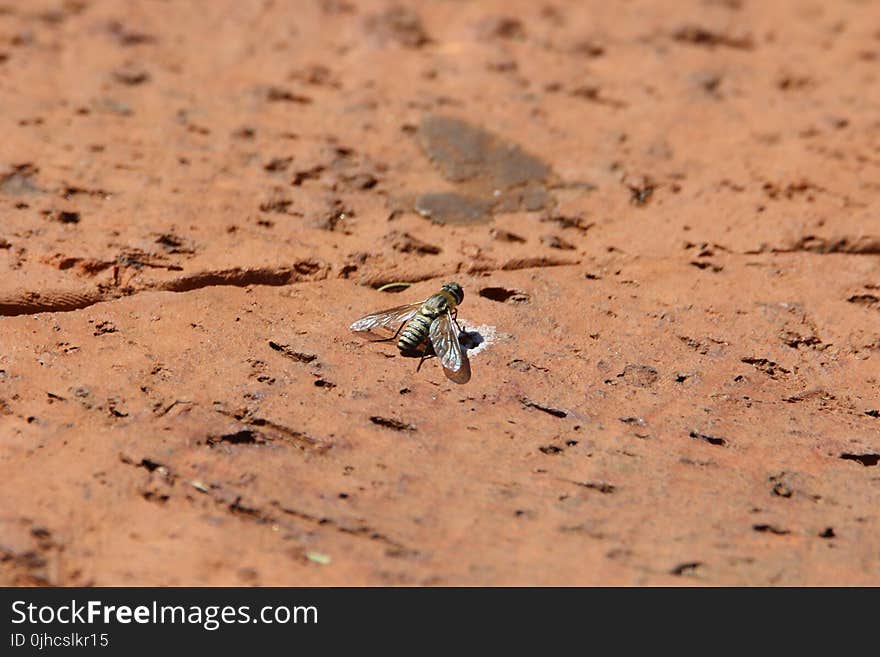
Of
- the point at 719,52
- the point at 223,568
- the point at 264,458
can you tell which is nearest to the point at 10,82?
the point at 264,458

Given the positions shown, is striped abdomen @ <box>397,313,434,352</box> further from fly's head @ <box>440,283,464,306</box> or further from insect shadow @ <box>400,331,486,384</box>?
fly's head @ <box>440,283,464,306</box>

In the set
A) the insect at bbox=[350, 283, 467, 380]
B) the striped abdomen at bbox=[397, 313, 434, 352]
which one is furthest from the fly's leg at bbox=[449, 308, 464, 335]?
the striped abdomen at bbox=[397, 313, 434, 352]

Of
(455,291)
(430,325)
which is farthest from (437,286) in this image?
(430,325)

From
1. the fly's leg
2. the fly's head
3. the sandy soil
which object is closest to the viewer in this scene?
the sandy soil

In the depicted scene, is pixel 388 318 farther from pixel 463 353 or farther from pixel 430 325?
pixel 463 353

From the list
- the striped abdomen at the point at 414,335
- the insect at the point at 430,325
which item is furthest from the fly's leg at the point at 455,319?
the striped abdomen at the point at 414,335
